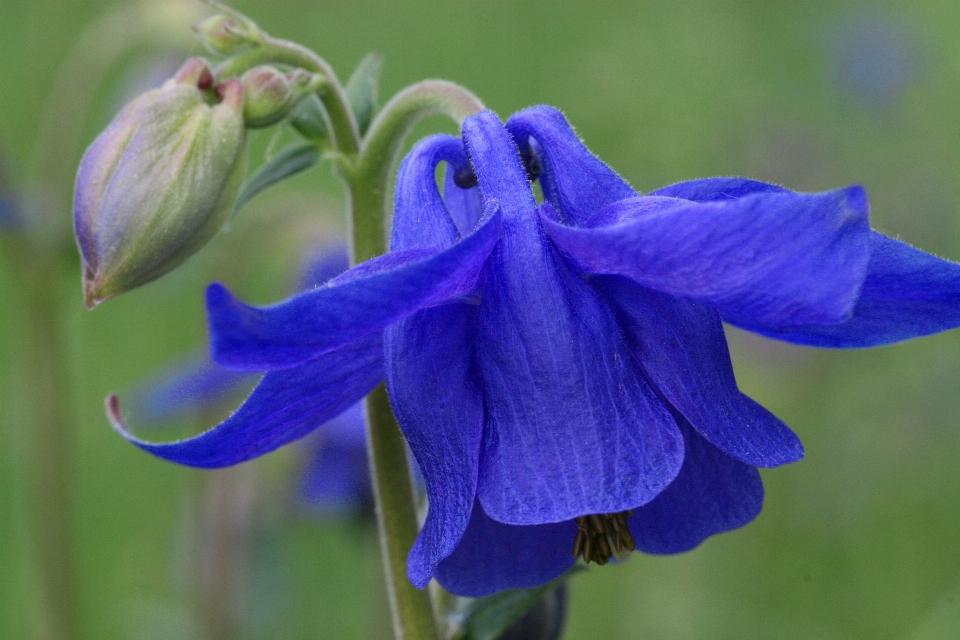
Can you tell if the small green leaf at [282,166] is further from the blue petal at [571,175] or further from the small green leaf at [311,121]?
the blue petal at [571,175]

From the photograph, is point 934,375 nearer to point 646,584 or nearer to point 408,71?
point 646,584

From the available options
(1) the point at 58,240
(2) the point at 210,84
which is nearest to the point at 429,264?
(2) the point at 210,84

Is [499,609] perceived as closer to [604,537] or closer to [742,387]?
[604,537]

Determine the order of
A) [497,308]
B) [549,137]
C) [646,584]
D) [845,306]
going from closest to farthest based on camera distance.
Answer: [845,306], [497,308], [549,137], [646,584]

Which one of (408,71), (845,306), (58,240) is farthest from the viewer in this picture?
(408,71)

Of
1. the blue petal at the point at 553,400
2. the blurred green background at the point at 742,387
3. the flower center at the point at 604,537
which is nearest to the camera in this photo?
the blue petal at the point at 553,400

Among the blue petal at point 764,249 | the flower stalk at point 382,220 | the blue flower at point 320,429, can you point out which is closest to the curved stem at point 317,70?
the flower stalk at point 382,220
